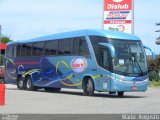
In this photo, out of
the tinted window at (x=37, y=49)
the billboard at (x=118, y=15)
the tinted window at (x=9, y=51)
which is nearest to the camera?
the tinted window at (x=37, y=49)

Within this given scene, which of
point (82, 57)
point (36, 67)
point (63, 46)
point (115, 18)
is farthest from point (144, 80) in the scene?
point (115, 18)

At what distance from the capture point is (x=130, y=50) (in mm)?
25703

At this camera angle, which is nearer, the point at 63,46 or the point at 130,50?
the point at 130,50

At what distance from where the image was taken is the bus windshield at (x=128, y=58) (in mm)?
25013

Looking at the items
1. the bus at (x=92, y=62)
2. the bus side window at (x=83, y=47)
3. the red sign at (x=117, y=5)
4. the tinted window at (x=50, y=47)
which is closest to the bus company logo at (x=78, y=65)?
the bus at (x=92, y=62)

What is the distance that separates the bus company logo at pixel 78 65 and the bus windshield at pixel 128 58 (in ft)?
6.76

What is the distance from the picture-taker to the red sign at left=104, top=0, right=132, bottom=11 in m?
45.2

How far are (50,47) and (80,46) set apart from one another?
12.5 ft

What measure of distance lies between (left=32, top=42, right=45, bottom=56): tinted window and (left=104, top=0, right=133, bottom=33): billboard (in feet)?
46.3

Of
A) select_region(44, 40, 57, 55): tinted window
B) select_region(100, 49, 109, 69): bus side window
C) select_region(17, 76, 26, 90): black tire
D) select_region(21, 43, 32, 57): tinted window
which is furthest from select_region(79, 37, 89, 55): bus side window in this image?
select_region(17, 76, 26, 90): black tire

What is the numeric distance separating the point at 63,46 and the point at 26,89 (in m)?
6.31

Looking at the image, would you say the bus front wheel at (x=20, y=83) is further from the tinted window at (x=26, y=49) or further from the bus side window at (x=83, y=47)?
the bus side window at (x=83, y=47)

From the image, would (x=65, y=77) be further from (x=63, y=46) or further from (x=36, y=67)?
(x=36, y=67)

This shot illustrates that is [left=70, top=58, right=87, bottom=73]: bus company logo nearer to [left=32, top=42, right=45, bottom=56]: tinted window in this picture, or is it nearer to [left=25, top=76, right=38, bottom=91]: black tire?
[left=32, top=42, right=45, bottom=56]: tinted window
